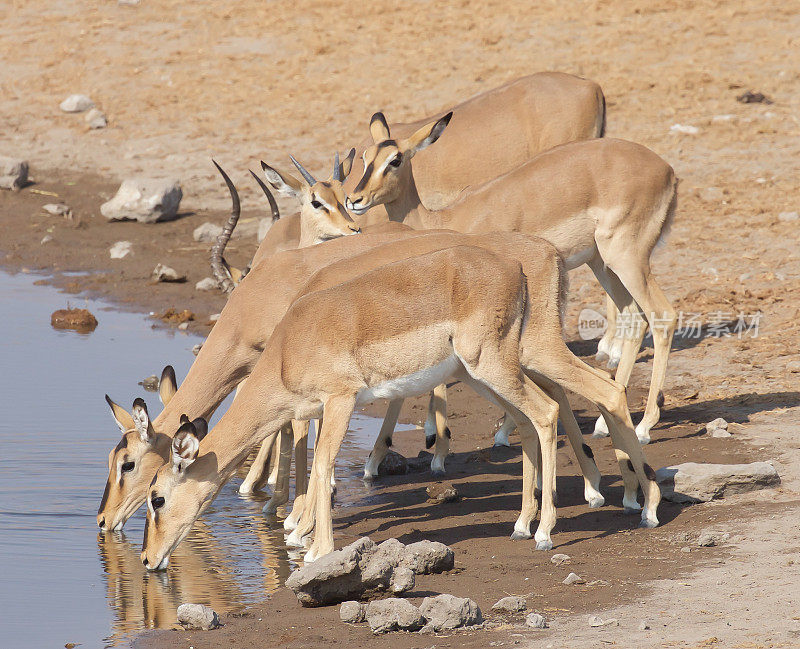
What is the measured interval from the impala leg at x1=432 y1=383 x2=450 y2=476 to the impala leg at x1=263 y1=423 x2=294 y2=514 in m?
1.25

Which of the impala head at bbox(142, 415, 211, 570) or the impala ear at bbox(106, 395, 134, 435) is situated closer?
the impala head at bbox(142, 415, 211, 570)

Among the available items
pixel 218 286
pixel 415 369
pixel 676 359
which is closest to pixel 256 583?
pixel 415 369

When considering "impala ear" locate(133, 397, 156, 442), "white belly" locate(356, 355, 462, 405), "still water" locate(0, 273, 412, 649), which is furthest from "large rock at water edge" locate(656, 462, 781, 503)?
"impala ear" locate(133, 397, 156, 442)

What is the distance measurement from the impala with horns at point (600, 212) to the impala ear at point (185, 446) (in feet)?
11.8

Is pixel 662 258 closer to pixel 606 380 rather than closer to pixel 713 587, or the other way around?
pixel 606 380

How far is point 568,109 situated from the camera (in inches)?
515

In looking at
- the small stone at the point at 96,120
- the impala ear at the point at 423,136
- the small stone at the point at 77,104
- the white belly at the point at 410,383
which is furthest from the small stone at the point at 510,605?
the small stone at the point at 77,104

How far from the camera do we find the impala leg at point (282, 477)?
891cm

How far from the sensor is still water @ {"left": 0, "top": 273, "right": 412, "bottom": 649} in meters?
7.02

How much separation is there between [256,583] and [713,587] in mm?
2628

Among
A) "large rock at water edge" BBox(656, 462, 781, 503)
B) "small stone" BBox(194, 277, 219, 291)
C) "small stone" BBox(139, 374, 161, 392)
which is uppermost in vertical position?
"large rock at water edge" BBox(656, 462, 781, 503)

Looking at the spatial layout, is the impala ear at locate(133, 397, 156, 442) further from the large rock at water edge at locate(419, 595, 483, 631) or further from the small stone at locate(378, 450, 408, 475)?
the large rock at water edge at locate(419, 595, 483, 631)

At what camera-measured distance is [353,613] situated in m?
6.31

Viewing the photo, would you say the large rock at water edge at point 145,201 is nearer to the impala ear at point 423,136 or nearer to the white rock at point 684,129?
the impala ear at point 423,136
